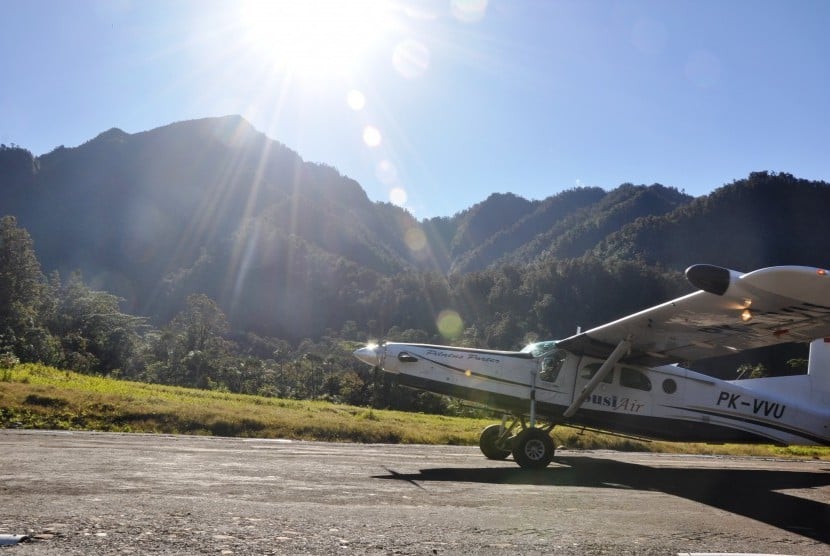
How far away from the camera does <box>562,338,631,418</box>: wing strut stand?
11.3 meters

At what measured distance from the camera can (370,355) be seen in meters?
12.5

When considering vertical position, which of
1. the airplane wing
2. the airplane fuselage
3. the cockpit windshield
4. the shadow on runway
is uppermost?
the airplane wing

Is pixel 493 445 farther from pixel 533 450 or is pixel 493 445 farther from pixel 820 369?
pixel 820 369

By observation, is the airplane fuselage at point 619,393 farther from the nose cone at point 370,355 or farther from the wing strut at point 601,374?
the wing strut at point 601,374

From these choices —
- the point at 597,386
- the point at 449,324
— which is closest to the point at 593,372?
the point at 597,386

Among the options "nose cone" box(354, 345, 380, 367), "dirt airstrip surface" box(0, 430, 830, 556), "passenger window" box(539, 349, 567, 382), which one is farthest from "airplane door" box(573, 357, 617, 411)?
"nose cone" box(354, 345, 380, 367)

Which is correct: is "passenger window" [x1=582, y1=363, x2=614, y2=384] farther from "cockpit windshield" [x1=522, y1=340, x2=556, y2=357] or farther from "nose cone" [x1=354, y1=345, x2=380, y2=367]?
"nose cone" [x1=354, y1=345, x2=380, y2=367]

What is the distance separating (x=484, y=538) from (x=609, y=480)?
18.6 ft

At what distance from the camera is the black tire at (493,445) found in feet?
41.5

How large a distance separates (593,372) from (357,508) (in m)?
7.83

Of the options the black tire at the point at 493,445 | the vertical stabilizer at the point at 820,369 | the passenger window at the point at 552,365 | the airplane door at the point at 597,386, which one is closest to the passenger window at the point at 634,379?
the airplane door at the point at 597,386

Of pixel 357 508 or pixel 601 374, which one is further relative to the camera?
pixel 601 374

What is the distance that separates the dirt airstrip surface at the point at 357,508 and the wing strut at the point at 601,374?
1.88m

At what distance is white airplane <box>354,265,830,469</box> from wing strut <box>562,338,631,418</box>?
21 mm
